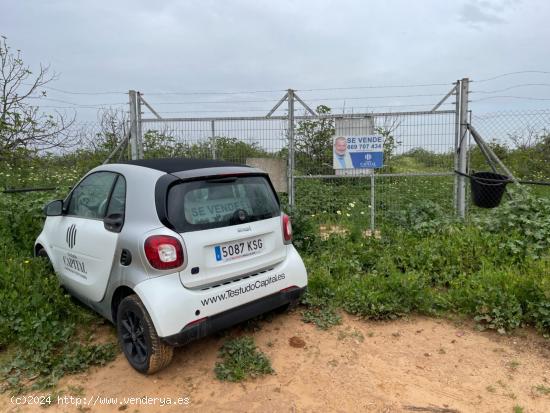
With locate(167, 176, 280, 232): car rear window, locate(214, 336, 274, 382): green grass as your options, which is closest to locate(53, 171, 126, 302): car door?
locate(167, 176, 280, 232): car rear window

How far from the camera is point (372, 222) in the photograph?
255 inches

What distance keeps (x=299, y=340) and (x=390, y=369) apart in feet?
2.59

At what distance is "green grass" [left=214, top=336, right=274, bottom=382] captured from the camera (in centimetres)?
293

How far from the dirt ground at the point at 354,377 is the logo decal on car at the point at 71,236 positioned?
3.79ft

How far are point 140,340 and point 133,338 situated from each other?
8cm

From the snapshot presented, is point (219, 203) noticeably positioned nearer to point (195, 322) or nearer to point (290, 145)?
point (195, 322)

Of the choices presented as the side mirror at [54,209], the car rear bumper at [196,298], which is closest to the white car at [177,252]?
the car rear bumper at [196,298]

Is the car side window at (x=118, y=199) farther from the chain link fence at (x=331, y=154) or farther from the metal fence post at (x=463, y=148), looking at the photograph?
the metal fence post at (x=463, y=148)

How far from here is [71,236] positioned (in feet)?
12.1

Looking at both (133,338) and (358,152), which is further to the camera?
(358,152)

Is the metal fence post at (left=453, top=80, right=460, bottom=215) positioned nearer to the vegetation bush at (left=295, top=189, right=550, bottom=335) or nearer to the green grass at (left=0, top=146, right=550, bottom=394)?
the green grass at (left=0, top=146, right=550, bottom=394)

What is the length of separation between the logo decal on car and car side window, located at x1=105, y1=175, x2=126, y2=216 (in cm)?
57

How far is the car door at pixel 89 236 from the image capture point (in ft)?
10.6

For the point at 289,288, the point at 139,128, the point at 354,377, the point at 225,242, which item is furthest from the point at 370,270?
the point at 139,128
